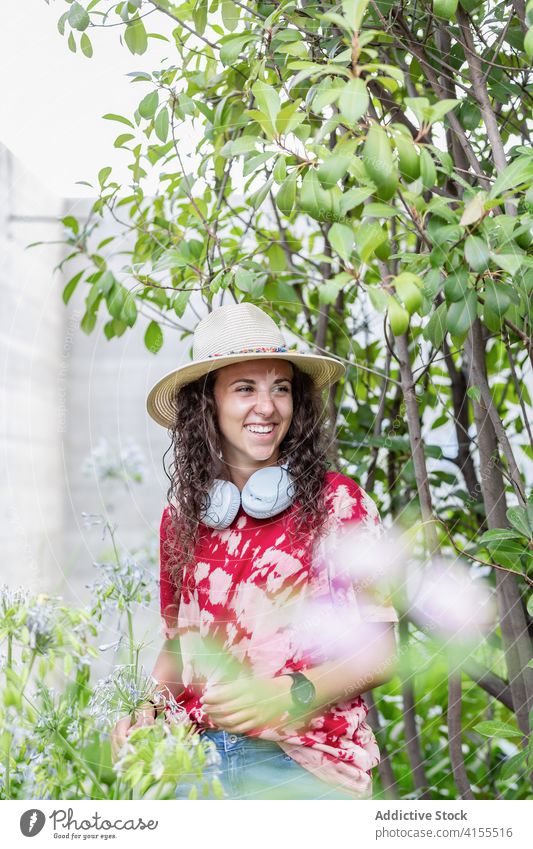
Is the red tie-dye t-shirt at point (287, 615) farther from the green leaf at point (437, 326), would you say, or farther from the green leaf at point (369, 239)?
the green leaf at point (369, 239)

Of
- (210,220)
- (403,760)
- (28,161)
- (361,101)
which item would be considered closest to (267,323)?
(210,220)

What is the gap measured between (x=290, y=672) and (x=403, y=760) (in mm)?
846

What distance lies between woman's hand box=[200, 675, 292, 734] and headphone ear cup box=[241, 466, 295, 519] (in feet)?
0.65

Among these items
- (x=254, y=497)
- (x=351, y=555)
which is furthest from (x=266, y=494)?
(x=351, y=555)

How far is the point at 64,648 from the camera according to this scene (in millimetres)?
1025

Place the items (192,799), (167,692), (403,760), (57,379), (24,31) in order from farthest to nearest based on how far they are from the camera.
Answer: (403,760)
(57,379)
(24,31)
(167,692)
(192,799)

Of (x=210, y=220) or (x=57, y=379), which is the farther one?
(x=57, y=379)

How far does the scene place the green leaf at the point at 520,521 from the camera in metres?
1.03

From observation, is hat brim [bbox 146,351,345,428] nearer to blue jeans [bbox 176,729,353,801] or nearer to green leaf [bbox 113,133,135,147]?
green leaf [bbox 113,133,135,147]

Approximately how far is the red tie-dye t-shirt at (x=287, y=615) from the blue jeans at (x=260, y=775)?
0.5 inches

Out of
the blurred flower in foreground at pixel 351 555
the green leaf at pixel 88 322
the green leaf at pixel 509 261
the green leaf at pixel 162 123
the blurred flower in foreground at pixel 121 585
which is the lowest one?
the blurred flower in foreground at pixel 121 585

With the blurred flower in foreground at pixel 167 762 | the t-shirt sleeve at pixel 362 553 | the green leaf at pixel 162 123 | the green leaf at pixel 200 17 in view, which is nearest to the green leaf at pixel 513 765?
the t-shirt sleeve at pixel 362 553

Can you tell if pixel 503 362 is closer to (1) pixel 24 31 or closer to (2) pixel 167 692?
(2) pixel 167 692

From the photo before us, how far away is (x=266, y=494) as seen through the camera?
110cm
